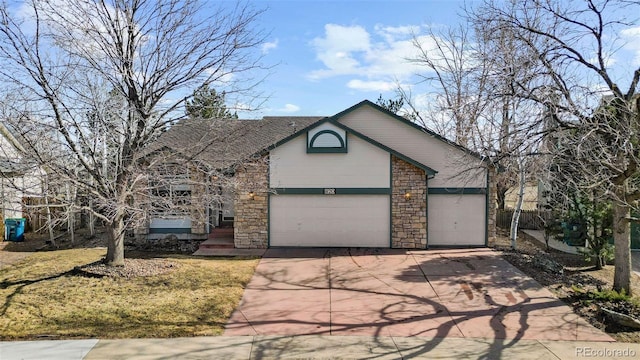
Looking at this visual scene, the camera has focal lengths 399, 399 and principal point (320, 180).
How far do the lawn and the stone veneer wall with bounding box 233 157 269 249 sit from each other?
98.7 inches

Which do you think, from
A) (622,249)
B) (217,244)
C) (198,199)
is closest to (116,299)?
(198,199)

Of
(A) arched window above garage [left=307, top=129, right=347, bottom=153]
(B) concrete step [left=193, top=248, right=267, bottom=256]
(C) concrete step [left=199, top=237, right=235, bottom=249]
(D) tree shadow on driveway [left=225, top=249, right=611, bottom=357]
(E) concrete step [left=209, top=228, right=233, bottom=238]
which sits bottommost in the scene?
(D) tree shadow on driveway [left=225, top=249, right=611, bottom=357]

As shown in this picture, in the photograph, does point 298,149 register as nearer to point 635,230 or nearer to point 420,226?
point 420,226

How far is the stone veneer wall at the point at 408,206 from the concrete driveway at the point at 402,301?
127cm

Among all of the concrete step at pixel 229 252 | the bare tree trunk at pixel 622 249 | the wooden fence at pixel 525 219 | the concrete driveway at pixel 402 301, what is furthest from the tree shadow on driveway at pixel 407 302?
the wooden fence at pixel 525 219

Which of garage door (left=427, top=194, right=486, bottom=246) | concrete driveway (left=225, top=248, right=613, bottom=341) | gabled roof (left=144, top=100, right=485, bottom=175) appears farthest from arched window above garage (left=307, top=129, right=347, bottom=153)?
garage door (left=427, top=194, right=486, bottom=246)

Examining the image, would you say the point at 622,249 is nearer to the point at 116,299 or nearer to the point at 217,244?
the point at 116,299

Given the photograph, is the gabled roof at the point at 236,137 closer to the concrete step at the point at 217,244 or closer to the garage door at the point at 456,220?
the garage door at the point at 456,220

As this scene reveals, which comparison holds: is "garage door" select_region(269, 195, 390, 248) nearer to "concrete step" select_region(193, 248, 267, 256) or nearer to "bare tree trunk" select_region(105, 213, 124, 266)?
"concrete step" select_region(193, 248, 267, 256)

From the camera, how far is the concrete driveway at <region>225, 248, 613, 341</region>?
23.9 ft

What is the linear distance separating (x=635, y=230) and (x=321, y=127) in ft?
41.4

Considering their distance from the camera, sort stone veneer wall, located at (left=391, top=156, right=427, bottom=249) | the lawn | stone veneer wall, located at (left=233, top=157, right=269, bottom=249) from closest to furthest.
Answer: the lawn, stone veneer wall, located at (left=391, top=156, right=427, bottom=249), stone veneer wall, located at (left=233, top=157, right=269, bottom=249)

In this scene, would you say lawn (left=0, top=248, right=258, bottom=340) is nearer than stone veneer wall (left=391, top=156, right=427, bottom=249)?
Yes

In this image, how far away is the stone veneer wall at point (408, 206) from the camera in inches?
560
